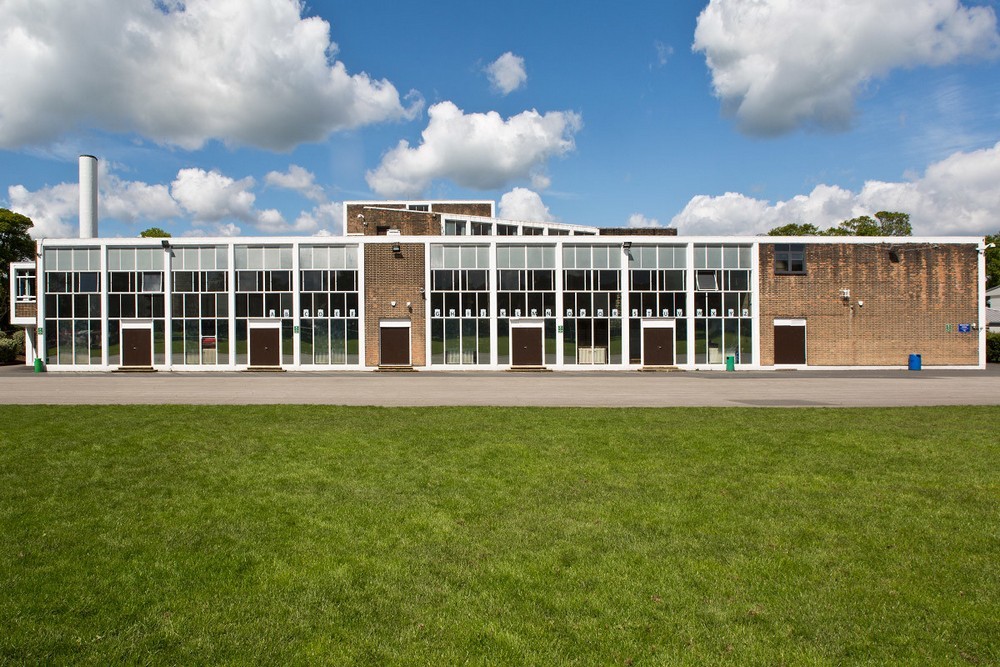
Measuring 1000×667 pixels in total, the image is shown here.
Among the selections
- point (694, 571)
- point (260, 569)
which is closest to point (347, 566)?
point (260, 569)

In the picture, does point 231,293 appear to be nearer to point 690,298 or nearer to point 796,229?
point 690,298

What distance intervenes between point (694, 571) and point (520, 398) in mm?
15148

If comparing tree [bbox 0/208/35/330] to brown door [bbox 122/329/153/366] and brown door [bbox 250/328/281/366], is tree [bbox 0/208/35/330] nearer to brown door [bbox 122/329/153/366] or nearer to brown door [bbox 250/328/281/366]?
brown door [bbox 122/329/153/366]

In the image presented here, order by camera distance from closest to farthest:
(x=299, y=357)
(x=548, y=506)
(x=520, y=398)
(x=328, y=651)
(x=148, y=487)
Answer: (x=328, y=651) < (x=548, y=506) < (x=148, y=487) < (x=520, y=398) < (x=299, y=357)

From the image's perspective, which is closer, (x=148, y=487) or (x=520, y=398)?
(x=148, y=487)

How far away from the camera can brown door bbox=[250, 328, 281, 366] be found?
1513 inches

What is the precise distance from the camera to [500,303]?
38.9 metres

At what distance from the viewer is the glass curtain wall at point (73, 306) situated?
3891 cm

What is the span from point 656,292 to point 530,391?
18.6 metres

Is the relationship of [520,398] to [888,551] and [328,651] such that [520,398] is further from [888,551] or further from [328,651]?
[328,651]

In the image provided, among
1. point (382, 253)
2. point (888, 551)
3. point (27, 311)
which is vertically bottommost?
point (888, 551)

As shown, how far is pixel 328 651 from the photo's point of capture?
4367 millimetres

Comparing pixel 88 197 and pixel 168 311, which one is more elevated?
pixel 88 197

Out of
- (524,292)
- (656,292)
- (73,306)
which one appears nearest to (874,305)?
(656,292)
